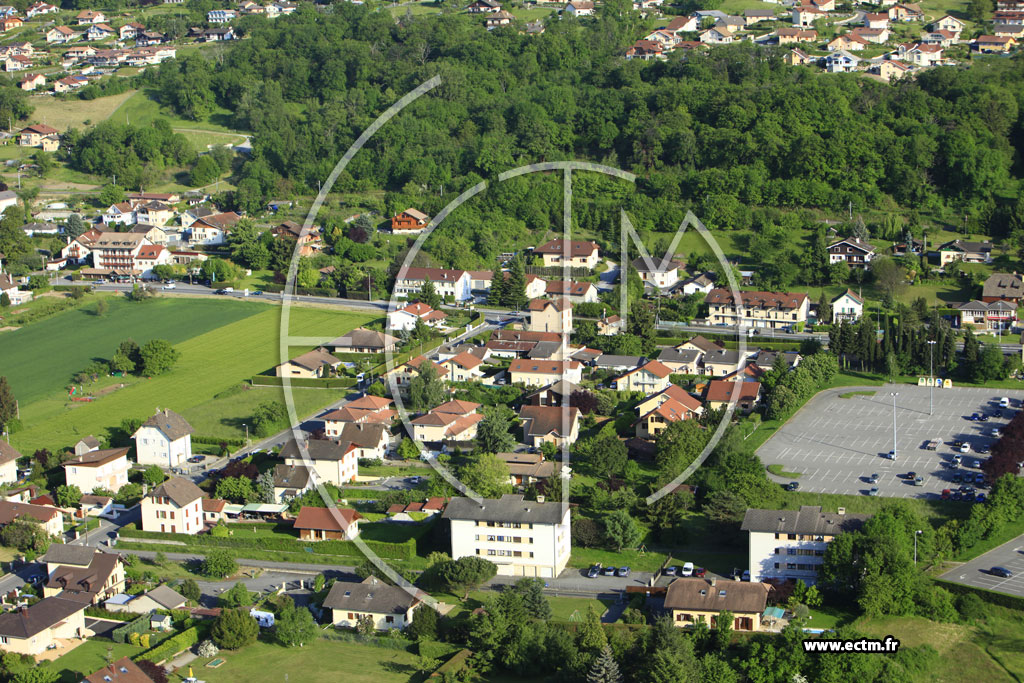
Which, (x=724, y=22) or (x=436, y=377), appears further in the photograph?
(x=724, y=22)

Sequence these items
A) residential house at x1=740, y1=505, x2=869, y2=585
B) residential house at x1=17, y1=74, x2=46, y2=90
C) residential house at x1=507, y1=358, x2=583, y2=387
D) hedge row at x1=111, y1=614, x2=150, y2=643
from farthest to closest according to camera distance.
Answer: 1. residential house at x1=17, y1=74, x2=46, y2=90
2. residential house at x1=507, y1=358, x2=583, y2=387
3. residential house at x1=740, y1=505, x2=869, y2=585
4. hedge row at x1=111, y1=614, x2=150, y2=643

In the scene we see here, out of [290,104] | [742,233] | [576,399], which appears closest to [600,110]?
[742,233]

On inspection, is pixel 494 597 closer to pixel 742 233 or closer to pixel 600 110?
pixel 742 233

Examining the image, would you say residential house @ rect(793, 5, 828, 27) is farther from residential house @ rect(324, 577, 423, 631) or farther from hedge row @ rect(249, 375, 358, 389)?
residential house @ rect(324, 577, 423, 631)

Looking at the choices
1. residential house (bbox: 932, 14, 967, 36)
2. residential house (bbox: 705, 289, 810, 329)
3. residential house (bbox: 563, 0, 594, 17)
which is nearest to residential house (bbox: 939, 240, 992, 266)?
residential house (bbox: 705, 289, 810, 329)

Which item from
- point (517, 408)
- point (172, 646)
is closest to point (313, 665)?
point (172, 646)

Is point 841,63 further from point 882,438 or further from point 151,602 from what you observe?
point 151,602
